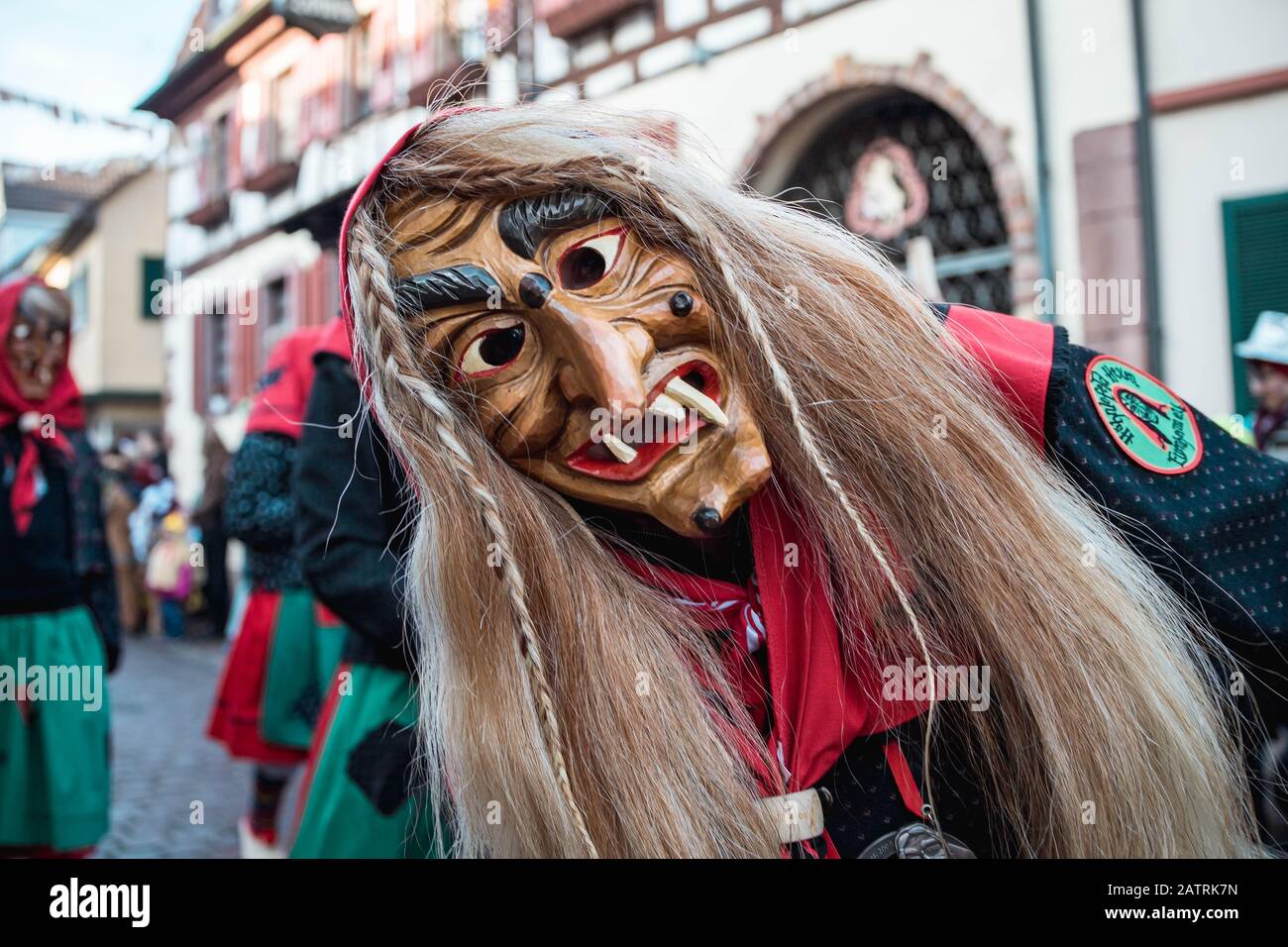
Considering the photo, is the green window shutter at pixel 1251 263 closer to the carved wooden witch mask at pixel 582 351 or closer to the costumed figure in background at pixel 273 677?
the costumed figure in background at pixel 273 677

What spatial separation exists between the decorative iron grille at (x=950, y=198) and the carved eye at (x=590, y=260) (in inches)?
201

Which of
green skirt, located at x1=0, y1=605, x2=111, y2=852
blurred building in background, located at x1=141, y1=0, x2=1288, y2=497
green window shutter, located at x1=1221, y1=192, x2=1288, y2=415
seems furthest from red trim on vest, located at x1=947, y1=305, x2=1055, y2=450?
green window shutter, located at x1=1221, y1=192, x2=1288, y2=415

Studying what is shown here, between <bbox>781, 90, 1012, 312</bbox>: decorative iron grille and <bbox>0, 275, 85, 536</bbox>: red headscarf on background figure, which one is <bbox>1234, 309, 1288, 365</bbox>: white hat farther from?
<bbox>0, 275, 85, 536</bbox>: red headscarf on background figure

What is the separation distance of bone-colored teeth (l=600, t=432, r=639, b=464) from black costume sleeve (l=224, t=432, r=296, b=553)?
1.66 meters

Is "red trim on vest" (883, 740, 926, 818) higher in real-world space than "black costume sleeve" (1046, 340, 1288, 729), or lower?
lower

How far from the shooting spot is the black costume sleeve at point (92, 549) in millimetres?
2879

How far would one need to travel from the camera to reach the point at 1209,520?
1.10 metres

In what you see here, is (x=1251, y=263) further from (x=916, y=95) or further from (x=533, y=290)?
(x=533, y=290)

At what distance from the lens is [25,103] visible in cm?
176

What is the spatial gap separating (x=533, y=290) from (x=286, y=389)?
1.68 m

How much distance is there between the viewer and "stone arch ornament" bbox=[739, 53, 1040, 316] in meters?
5.58

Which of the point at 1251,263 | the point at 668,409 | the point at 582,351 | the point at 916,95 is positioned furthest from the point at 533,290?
the point at 916,95

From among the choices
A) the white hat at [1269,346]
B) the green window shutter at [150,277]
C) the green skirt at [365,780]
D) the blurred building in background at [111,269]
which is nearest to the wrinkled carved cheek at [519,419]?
Result: the green skirt at [365,780]
